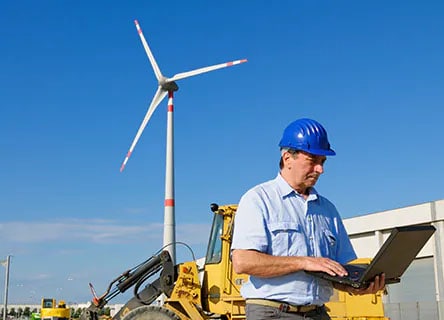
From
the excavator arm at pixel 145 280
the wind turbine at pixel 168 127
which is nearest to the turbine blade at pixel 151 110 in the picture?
the wind turbine at pixel 168 127

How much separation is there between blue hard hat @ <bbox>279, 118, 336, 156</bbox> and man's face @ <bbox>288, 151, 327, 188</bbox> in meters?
0.04

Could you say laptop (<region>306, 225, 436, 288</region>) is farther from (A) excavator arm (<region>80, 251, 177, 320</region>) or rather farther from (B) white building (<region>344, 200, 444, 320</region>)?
(B) white building (<region>344, 200, 444, 320</region>)

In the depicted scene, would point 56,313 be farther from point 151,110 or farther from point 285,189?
point 285,189

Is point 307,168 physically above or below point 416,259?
below

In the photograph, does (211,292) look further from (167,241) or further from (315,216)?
(167,241)

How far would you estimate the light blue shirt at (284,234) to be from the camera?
12.7 ft

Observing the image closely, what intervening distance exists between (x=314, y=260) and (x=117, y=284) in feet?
39.6

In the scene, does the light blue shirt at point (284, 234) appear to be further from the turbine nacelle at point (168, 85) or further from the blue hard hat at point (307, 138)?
the turbine nacelle at point (168, 85)

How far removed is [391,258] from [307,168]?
0.75 metres

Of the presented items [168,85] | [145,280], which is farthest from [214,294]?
[168,85]

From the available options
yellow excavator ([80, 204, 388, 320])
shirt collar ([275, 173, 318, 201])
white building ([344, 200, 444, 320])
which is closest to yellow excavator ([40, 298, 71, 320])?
white building ([344, 200, 444, 320])

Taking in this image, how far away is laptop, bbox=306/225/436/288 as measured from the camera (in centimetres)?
358

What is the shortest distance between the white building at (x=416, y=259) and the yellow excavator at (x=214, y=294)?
541 inches

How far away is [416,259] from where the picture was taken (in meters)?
29.3
